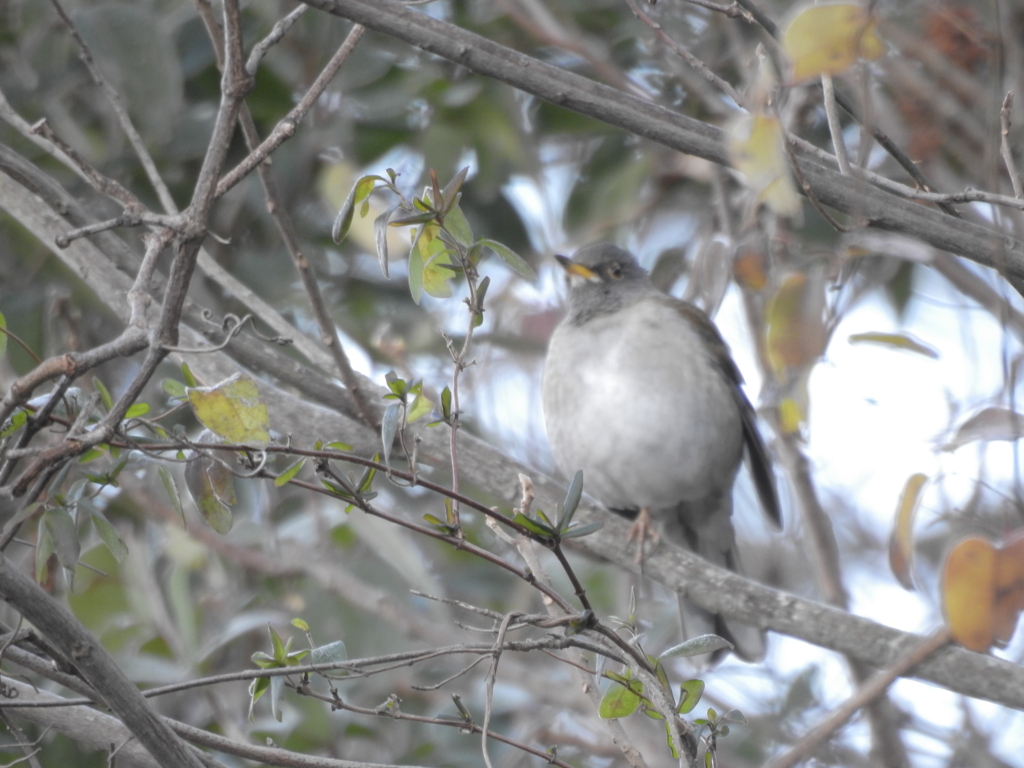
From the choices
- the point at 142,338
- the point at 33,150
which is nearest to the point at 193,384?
the point at 142,338

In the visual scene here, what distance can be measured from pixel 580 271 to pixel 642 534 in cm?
183

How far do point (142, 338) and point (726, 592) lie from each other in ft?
7.42

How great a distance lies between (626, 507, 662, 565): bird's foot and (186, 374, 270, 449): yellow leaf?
6.96 ft

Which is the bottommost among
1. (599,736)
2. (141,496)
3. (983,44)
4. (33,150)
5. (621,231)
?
(599,736)

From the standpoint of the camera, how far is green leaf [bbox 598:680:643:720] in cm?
191

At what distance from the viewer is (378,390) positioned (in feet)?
11.1

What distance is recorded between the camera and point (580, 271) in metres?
5.29

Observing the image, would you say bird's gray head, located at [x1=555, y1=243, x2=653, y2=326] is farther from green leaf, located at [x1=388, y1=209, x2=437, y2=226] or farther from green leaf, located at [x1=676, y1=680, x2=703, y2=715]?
green leaf, located at [x1=676, y1=680, x2=703, y2=715]

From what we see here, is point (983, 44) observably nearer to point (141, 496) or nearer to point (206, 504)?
point (206, 504)

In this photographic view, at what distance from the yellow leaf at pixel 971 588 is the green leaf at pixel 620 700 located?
612 mm

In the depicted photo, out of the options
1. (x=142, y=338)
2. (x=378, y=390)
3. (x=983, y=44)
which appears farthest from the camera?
(x=983, y=44)

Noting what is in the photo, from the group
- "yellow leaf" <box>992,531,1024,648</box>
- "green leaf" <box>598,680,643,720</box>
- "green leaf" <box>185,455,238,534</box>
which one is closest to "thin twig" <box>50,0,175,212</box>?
"green leaf" <box>185,455,238,534</box>

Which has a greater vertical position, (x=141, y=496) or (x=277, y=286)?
(x=277, y=286)

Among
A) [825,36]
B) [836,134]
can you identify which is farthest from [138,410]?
[836,134]
